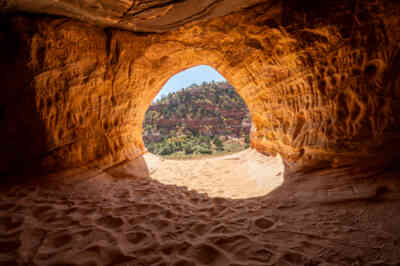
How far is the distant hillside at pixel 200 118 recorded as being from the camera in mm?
22734

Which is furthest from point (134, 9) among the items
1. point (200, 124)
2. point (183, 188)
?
point (200, 124)

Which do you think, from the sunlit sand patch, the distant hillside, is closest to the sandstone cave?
the sunlit sand patch

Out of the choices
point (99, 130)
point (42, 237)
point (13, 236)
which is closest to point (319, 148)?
point (42, 237)

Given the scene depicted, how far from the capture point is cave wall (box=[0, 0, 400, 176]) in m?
2.58

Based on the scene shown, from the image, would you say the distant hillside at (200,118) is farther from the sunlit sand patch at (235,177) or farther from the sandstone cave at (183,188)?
the sandstone cave at (183,188)

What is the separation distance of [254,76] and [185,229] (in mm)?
4620

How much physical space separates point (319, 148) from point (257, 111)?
116 inches

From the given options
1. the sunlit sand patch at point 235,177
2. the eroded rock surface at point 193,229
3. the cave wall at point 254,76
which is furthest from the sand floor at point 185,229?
the cave wall at point 254,76

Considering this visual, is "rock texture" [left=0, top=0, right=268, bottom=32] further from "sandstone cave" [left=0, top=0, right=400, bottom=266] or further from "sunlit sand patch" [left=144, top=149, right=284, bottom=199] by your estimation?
"sunlit sand patch" [left=144, top=149, right=284, bottom=199]

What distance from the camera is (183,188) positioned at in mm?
3875

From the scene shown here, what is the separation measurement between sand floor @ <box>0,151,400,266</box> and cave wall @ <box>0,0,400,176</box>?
0.93 m

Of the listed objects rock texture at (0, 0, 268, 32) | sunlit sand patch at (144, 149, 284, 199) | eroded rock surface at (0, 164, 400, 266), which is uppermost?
rock texture at (0, 0, 268, 32)

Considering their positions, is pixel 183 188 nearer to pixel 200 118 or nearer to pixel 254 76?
pixel 254 76

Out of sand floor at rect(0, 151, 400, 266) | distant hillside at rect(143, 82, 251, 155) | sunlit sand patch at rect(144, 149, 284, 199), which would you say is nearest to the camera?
sand floor at rect(0, 151, 400, 266)
